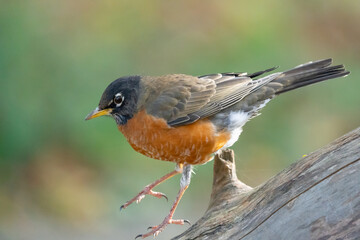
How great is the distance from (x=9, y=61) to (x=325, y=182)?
6.19 metres

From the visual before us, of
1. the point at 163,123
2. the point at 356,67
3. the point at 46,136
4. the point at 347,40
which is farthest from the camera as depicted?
the point at 347,40

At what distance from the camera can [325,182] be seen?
143 inches

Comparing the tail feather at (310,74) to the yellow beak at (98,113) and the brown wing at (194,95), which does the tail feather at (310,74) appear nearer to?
the brown wing at (194,95)

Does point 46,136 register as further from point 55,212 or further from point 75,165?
point 55,212

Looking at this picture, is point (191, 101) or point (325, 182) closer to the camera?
point (325, 182)

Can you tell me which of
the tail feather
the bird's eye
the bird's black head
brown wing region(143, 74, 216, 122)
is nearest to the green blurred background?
brown wing region(143, 74, 216, 122)

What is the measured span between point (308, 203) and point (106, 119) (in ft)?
17.4

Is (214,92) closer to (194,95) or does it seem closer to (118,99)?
(194,95)

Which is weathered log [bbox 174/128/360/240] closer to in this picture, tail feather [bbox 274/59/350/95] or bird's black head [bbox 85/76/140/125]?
tail feather [bbox 274/59/350/95]

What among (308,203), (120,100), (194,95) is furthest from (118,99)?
(308,203)

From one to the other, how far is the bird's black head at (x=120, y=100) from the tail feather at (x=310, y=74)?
1395 mm

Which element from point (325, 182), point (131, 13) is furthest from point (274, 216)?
point (131, 13)

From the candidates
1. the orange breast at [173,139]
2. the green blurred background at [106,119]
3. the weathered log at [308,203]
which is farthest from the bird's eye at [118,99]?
the green blurred background at [106,119]

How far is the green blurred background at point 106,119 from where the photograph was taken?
812cm
